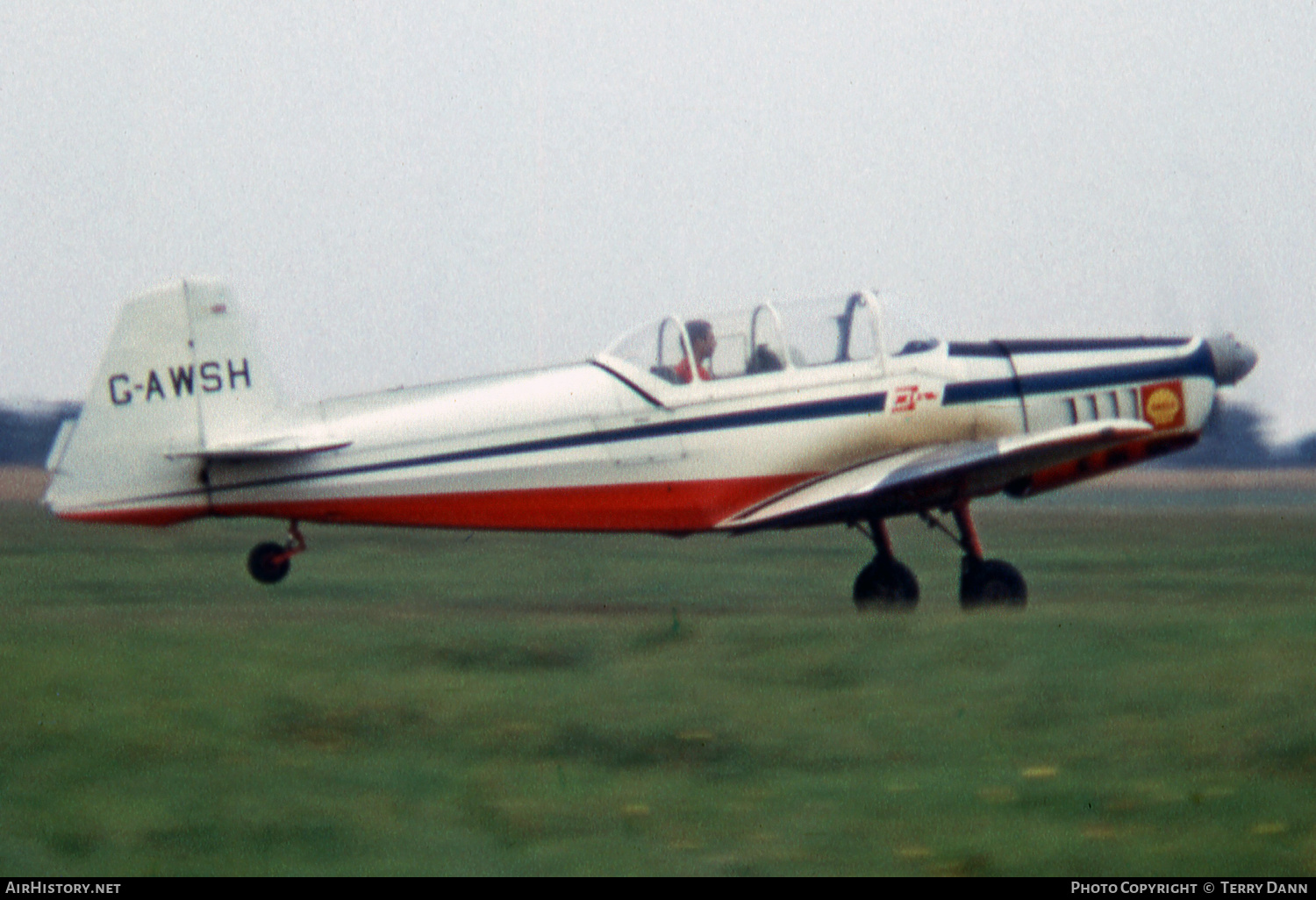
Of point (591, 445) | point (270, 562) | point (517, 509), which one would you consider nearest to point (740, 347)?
point (591, 445)

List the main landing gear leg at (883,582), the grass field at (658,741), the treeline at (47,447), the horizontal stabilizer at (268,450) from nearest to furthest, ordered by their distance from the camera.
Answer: the grass field at (658,741)
the horizontal stabilizer at (268,450)
the main landing gear leg at (883,582)
the treeline at (47,447)

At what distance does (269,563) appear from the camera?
13164 mm

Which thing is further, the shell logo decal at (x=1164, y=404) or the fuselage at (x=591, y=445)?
the shell logo decal at (x=1164, y=404)

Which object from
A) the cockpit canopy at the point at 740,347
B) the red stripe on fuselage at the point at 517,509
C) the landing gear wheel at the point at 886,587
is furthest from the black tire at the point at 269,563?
the landing gear wheel at the point at 886,587

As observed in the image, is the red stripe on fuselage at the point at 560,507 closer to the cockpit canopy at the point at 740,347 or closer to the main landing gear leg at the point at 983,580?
the cockpit canopy at the point at 740,347

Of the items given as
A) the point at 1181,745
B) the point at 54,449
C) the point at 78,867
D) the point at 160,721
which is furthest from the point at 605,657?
the point at 54,449

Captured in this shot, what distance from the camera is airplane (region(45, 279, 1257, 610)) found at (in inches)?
477

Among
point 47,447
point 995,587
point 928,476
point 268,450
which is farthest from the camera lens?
point 47,447

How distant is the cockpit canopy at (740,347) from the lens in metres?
12.3

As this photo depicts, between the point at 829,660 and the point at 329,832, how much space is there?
3.51m

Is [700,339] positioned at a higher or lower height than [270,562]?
higher

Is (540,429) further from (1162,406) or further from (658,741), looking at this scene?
(658,741)

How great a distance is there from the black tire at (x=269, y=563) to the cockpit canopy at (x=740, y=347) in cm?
294

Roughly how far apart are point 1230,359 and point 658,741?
25.8 feet
